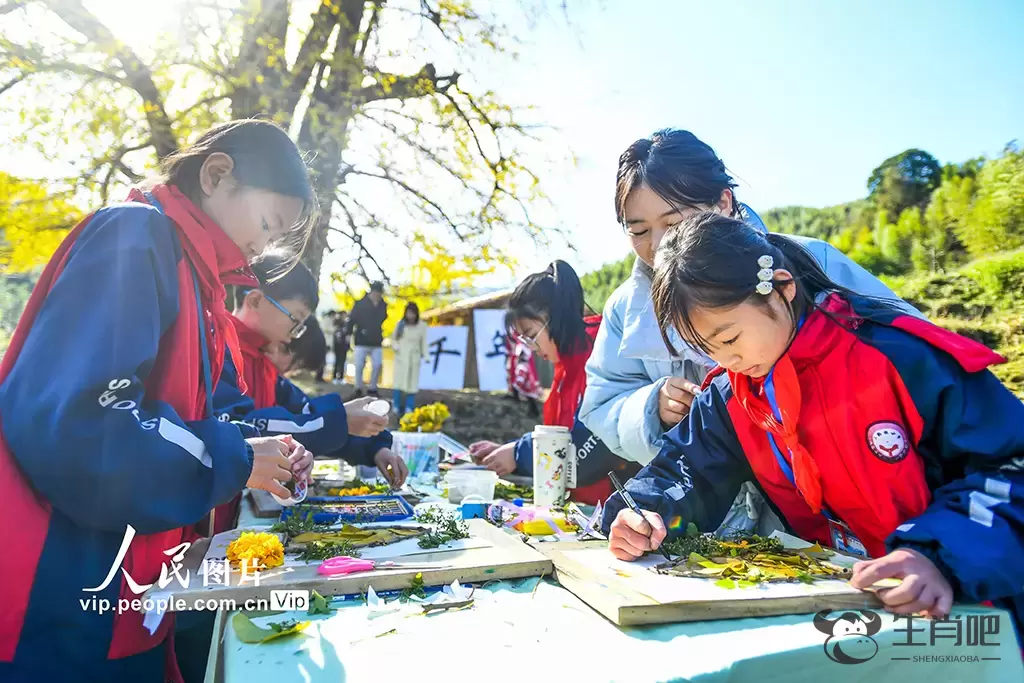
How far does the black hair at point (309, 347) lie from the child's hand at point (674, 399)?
217 centimetres

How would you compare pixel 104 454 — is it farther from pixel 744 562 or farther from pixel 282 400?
pixel 282 400

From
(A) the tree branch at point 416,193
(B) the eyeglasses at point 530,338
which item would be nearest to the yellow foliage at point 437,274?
(A) the tree branch at point 416,193

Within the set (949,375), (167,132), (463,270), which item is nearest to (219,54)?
(167,132)

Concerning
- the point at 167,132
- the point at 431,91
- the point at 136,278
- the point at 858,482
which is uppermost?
the point at 431,91

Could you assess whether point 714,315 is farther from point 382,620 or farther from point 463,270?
point 463,270

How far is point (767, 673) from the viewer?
0.81 metres

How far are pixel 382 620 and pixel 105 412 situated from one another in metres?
0.57

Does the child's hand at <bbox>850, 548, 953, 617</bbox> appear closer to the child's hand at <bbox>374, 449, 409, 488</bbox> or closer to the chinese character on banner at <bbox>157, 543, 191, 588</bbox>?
the chinese character on banner at <bbox>157, 543, 191, 588</bbox>

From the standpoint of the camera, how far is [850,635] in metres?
0.86

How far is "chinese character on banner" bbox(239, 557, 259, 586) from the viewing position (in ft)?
3.29

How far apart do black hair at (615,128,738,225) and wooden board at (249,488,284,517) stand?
47.6 inches

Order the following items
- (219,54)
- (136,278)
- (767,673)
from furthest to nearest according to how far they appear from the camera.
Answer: (219,54), (136,278), (767,673)

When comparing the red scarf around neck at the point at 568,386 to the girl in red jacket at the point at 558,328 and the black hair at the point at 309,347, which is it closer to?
the girl in red jacket at the point at 558,328
